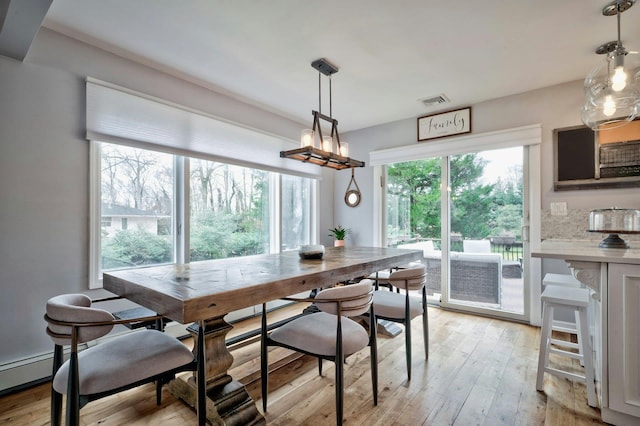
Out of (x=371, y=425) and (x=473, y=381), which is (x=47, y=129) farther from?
(x=473, y=381)

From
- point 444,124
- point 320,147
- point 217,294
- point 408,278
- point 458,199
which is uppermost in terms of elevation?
point 444,124

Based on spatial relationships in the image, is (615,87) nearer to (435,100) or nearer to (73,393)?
(435,100)

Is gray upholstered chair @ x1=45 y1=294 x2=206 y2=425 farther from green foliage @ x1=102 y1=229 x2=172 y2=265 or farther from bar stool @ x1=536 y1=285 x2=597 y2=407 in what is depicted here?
bar stool @ x1=536 y1=285 x2=597 y2=407

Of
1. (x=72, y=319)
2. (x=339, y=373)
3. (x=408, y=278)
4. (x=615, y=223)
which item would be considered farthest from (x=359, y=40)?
(x=72, y=319)

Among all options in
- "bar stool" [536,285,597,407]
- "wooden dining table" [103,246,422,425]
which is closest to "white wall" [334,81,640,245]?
"bar stool" [536,285,597,407]

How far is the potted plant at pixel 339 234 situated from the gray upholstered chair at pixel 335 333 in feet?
8.37

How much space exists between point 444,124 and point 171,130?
317 centimetres

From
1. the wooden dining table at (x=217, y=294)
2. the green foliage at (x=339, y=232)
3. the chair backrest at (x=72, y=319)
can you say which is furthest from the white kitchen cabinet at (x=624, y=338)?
the green foliage at (x=339, y=232)

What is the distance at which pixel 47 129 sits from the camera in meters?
2.19

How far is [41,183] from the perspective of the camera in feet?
7.11

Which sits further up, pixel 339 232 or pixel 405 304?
pixel 339 232

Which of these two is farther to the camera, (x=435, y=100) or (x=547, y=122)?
(x=435, y=100)

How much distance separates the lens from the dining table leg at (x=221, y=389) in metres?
1.59

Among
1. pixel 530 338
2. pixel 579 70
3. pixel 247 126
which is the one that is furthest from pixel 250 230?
pixel 579 70
